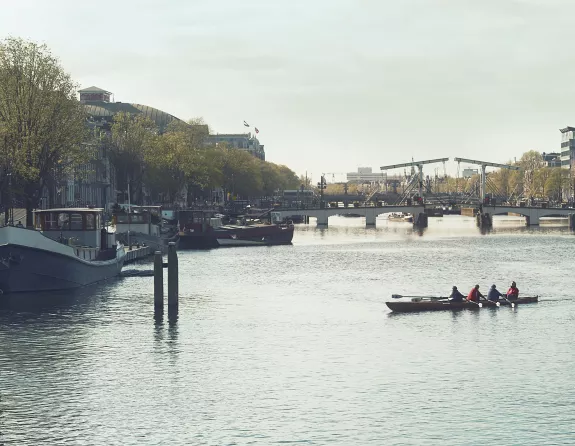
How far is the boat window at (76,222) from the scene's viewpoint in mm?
90438

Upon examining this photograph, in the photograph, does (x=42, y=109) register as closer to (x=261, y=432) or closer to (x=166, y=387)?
(x=166, y=387)

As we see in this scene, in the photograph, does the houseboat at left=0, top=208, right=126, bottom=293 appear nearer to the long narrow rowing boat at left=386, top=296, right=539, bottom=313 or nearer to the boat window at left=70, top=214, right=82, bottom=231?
the boat window at left=70, top=214, right=82, bottom=231

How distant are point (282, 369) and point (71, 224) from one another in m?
41.4

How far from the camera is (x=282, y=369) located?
178 feet

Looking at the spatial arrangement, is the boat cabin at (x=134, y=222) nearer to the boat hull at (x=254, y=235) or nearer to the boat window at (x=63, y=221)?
the boat hull at (x=254, y=235)

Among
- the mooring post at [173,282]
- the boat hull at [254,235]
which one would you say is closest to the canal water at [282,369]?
the mooring post at [173,282]

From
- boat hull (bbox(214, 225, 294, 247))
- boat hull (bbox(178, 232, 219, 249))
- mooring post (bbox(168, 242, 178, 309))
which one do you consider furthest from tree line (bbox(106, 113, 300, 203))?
mooring post (bbox(168, 242, 178, 309))

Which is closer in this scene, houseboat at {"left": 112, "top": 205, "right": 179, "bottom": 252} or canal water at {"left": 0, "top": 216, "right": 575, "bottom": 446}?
canal water at {"left": 0, "top": 216, "right": 575, "bottom": 446}

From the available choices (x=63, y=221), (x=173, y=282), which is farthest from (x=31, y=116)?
(x=173, y=282)

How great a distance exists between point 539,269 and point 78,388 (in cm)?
7209

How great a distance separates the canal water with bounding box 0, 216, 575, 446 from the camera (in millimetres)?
43281

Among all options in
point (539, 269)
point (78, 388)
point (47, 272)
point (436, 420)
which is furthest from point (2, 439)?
point (539, 269)

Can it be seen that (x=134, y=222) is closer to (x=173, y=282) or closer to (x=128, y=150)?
(x=128, y=150)

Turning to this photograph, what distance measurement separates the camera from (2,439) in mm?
41625
